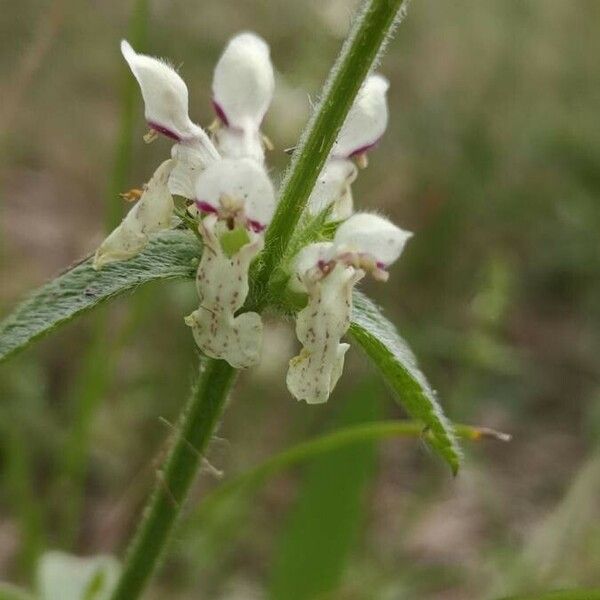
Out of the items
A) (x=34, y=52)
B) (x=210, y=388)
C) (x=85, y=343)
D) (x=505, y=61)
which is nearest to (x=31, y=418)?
(x=85, y=343)

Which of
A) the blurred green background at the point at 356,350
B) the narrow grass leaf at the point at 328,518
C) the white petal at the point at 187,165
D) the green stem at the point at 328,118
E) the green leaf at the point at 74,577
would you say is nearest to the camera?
the green stem at the point at 328,118

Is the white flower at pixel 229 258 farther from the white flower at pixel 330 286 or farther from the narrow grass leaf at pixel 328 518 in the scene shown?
the narrow grass leaf at pixel 328 518

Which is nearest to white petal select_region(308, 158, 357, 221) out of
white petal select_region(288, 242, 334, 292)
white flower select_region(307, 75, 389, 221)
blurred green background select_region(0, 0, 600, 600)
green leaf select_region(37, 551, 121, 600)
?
white flower select_region(307, 75, 389, 221)

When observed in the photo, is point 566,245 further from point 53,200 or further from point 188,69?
point 53,200

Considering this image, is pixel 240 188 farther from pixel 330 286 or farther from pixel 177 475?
pixel 177 475

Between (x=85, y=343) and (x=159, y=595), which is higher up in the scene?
(x=85, y=343)

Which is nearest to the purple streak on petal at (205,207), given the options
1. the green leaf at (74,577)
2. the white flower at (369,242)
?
the white flower at (369,242)

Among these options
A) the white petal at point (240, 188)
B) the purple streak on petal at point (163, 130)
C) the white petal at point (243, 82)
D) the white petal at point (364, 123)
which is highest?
the white petal at point (364, 123)

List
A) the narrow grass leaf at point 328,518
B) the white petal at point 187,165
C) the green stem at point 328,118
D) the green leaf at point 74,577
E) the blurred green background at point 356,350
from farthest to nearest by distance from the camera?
1. the blurred green background at point 356,350
2. the narrow grass leaf at point 328,518
3. the green leaf at point 74,577
4. the white petal at point 187,165
5. the green stem at point 328,118
